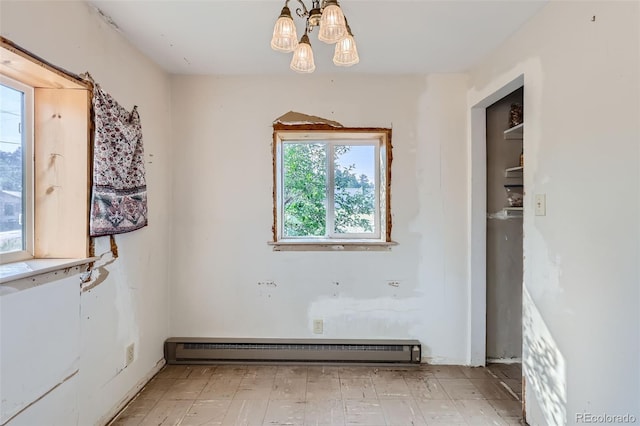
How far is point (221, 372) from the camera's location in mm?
2504

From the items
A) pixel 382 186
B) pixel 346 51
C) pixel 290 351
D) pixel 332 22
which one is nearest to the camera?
pixel 332 22

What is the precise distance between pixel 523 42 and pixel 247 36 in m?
1.65

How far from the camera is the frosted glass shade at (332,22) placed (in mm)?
1152

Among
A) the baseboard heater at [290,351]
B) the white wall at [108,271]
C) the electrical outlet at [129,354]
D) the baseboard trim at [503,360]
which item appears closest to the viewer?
the white wall at [108,271]

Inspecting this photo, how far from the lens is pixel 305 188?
2832 mm

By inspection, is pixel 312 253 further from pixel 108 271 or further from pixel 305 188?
pixel 108 271

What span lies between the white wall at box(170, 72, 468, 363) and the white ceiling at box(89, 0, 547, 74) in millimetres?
218

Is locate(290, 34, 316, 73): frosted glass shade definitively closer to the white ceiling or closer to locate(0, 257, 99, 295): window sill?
the white ceiling

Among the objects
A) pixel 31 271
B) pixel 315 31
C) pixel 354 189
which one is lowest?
pixel 31 271

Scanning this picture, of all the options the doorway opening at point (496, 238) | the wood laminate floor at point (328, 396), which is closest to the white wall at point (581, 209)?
the wood laminate floor at point (328, 396)

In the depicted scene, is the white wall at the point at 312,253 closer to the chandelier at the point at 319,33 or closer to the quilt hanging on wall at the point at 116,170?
the quilt hanging on wall at the point at 116,170

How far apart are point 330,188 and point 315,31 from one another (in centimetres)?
123

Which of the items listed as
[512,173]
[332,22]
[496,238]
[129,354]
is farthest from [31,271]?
[512,173]

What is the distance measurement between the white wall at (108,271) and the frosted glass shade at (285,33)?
1.06 m
